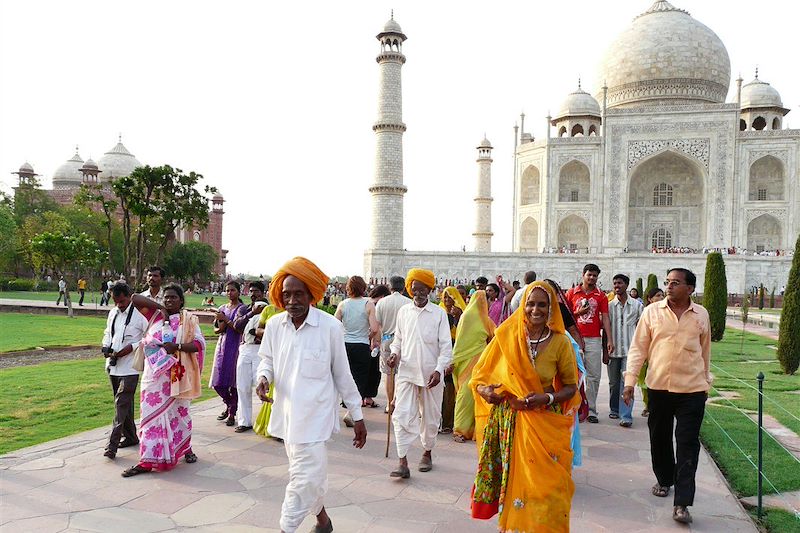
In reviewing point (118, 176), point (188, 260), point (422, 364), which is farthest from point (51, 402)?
point (118, 176)

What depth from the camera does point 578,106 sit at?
3725cm

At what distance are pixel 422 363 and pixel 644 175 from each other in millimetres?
35743

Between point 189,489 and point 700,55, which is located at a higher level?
point 700,55

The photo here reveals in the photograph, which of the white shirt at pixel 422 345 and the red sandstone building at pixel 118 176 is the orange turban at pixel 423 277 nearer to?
the white shirt at pixel 422 345

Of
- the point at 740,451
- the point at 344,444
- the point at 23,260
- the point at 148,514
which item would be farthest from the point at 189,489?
the point at 23,260

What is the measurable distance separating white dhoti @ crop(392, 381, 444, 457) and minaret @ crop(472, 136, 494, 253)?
3600cm

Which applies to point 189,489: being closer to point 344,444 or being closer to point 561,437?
point 344,444

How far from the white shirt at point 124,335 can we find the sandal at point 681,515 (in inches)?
160

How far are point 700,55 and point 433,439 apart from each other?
129 feet

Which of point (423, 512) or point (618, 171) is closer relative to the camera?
point (423, 512)

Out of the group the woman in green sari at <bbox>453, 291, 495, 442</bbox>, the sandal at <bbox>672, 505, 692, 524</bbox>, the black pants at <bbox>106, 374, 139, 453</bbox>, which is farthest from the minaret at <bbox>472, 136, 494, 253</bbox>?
the sandal at <bbox>672, 505, 692, 524</bbox>

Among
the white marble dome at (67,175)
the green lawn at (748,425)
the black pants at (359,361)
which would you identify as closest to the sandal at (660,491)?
the green lawn at (748,425)

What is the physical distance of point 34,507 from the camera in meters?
3.72

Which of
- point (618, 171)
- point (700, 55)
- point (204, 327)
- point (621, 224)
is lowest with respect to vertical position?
point (204, 327)
